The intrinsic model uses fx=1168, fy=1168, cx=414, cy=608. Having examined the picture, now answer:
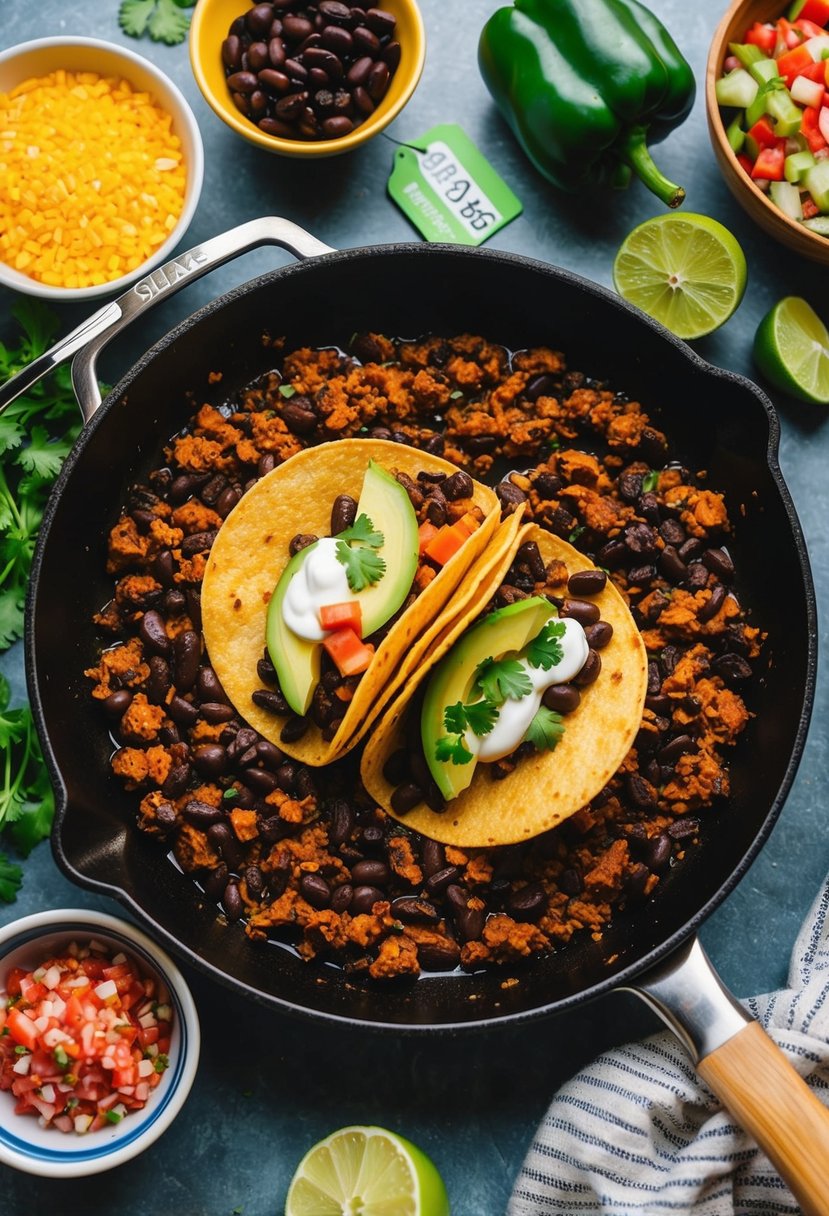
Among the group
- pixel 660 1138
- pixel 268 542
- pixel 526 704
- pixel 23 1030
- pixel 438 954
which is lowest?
pixel 660 1138

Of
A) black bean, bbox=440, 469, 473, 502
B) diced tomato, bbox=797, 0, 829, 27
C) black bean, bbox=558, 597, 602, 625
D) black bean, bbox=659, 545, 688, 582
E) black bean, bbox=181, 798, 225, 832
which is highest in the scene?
diced tomato, bbox=797, 0, 829, 27

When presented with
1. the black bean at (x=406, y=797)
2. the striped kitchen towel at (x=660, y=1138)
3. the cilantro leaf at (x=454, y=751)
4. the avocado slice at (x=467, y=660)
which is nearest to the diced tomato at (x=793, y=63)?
the avocado slice at (x=467, y=660)

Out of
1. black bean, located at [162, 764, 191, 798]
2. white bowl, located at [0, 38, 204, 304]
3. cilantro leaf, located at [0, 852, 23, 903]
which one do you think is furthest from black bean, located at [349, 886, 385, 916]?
white bowl, located at [0, 38, 204, 304]

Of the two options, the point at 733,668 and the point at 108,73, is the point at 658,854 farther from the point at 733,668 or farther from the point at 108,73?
the point at 108,73

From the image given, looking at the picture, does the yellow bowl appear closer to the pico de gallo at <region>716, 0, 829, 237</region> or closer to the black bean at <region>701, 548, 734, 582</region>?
the pico de gallo at <region>716, 0, 829, 237</region>

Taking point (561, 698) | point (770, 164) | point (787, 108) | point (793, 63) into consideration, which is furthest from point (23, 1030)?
point (793, 63)

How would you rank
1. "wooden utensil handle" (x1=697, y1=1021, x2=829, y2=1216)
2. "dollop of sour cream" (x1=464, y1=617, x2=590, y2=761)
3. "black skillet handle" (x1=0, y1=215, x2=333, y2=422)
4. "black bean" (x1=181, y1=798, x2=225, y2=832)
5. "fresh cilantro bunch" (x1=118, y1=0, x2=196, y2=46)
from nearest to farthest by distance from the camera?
1. "wooden utensil handle" (x1=697, y1=1021, x2=829, y2=1216)
2. "dollop of sour cream" (x1=464, y1=617, x2=590, y2=761)
3. "black skillet handle" (x1=0, y1=215, x2=333, y2=422)
4. "black bean" (x1=181, y1=798, x2=225, y2=832)
5. "fresh cilantro bunch" (x1=118, y1=0, x2=196, y2=46)
